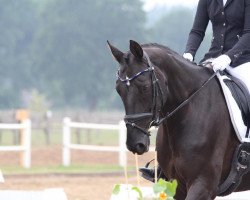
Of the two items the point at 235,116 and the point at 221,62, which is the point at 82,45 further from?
the point at 235,116

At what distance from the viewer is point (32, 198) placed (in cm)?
959

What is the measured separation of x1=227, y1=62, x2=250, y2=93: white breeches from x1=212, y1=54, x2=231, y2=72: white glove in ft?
0.72

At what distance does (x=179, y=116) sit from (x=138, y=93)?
2.23 feet

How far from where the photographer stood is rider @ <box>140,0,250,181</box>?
23.7ft

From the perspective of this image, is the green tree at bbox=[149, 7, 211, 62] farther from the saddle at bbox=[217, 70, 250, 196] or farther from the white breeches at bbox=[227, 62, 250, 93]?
the saddle at bbox=[217, 70, 250, 196]

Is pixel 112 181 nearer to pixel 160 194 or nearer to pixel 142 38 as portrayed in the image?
pixel 160 194

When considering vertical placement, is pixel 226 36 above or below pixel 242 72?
above

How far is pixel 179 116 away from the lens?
6.75 meters

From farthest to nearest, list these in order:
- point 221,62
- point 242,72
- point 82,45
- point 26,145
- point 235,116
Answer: point 82,45 < point 26,145 < point 242,72 < point 221,62 < point 235,116

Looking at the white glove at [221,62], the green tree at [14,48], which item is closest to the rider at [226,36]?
the white glove at [221,62]

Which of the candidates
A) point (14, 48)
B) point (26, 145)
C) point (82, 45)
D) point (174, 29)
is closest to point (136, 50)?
point (26, 145)

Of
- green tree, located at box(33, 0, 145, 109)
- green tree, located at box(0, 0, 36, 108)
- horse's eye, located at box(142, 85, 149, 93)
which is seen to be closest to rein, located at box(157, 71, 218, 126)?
horse's eye, located at box(142, 85, 149, 93)

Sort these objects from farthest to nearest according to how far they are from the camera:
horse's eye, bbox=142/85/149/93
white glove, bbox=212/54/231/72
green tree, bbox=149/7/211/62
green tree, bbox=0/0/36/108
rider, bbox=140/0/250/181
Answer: green tree, bbox=149/7/211/62 < green tree, bbox=0/0/36/108 < rider, bbox=140/0/250/181 < white glove, bbox=212/54/231/72 < horse's eye, bbox=142/85/149/93

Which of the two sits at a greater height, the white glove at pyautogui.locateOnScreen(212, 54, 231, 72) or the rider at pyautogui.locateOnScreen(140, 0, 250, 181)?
the rider at pyautogui.locateOnScreen(140, 0, 250, 181)
